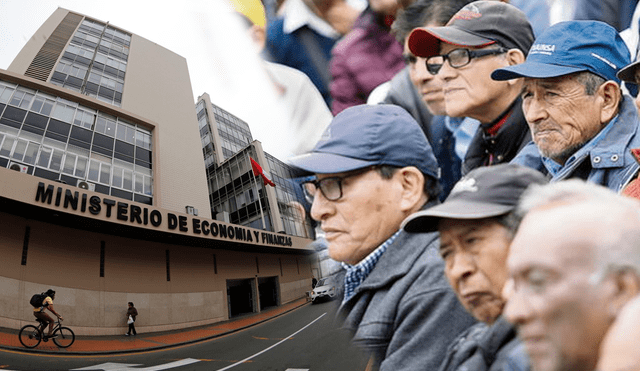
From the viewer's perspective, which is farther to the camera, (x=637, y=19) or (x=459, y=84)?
(x=637, y=19)

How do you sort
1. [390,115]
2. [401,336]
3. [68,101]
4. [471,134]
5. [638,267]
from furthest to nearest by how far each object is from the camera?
[68,101] → [471,134] → [390,115] → [401,336] → [638,267]

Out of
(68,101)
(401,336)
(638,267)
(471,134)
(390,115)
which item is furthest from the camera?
(68,101)

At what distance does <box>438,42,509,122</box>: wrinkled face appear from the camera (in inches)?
36.1

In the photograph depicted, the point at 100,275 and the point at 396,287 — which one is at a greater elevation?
the point at 100,275

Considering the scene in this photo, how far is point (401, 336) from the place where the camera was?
0.73 metres

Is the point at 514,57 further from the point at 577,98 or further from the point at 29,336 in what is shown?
the point at 29,336

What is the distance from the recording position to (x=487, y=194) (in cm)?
60

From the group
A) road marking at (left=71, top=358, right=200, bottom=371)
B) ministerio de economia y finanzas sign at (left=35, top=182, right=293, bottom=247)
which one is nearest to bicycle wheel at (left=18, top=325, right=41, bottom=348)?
road marking at (left=71, top=358, right=200, bottom=371)

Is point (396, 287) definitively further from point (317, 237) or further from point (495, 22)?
point (495, 22)

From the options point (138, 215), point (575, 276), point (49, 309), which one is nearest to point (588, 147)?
point (575, 276)

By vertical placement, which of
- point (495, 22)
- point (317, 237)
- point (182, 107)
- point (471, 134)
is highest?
point (182, 107)

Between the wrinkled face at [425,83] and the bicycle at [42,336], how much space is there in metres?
0.96

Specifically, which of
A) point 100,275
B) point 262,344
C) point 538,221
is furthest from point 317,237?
point 538,221

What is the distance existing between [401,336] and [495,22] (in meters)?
0.64
